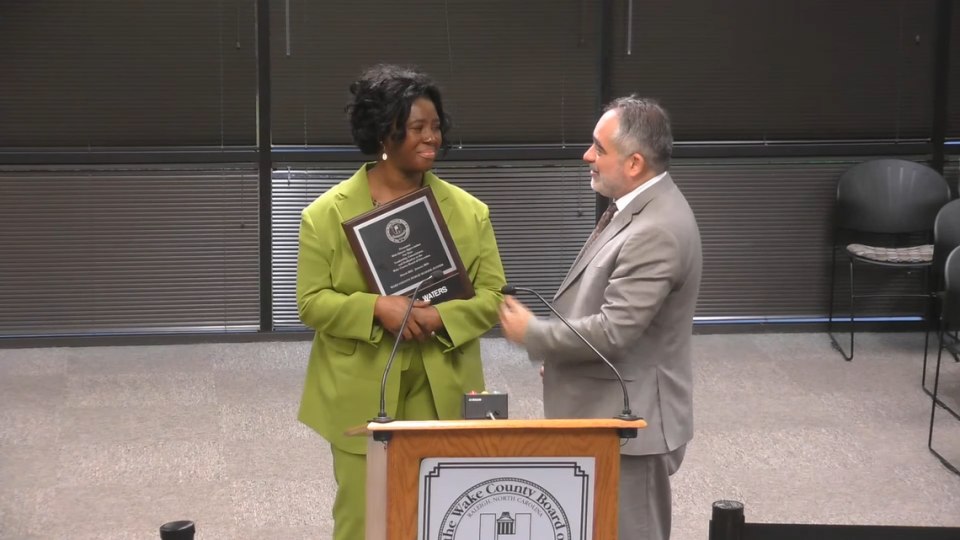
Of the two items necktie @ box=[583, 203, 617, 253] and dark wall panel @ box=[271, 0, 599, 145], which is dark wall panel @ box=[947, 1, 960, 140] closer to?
dark wall panel @ box=[271, 0, 599, 145]

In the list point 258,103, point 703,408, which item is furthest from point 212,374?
point 703,408

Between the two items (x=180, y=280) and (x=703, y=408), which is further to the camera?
(x=180, y=280)

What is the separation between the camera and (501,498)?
2.13 metres

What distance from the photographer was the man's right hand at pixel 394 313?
111 inches

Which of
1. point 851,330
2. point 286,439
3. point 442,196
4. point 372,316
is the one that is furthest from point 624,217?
point 851,330

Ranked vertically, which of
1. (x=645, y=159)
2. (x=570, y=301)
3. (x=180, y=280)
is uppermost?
(x=645, y=159)

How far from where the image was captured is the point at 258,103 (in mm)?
6531

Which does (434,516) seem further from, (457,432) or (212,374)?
(212,374)

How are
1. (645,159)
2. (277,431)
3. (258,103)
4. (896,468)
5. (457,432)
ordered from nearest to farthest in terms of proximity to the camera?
(457,432), (645,159), (896,468), (277,431), (258,103)

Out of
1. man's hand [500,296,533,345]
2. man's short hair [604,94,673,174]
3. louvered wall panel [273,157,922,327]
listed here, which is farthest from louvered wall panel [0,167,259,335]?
man's short hair [604,94,673,174]

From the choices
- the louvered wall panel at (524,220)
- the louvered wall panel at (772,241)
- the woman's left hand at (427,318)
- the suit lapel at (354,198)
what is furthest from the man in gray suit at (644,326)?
the louvered wall panel at (772,241)

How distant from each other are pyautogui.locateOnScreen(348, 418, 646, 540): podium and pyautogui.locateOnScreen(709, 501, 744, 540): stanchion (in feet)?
1.21

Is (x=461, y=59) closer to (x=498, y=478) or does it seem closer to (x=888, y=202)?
(x=888, y=202)

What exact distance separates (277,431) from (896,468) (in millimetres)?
2644
